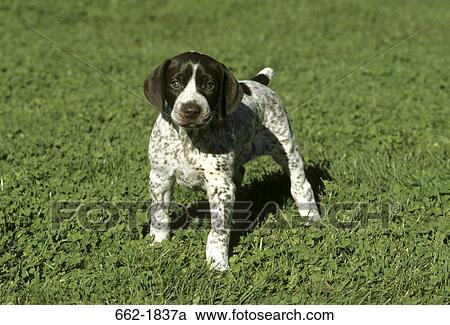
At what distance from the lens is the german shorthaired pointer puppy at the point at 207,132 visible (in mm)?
5859

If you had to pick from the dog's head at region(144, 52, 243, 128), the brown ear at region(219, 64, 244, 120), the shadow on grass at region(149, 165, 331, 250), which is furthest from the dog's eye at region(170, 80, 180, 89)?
the shadow on grass at region(149, 165, 331, 250)

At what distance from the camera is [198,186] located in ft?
21.4

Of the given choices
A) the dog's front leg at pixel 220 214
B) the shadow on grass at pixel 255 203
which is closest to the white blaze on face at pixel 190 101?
the dog's front leg at pixel 220 214

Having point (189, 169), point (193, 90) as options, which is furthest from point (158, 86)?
point (189, 169)

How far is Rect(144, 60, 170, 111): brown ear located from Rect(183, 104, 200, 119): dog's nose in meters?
0.40

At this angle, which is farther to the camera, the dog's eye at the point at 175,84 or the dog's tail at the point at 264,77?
the dog's tail at the point at 264,77

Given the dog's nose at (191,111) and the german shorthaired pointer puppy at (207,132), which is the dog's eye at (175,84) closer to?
the german shorthaired pointer puppy at (207,132)

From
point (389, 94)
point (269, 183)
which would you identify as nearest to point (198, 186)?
point (269, 183)

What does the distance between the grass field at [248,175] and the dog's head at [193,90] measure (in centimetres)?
111

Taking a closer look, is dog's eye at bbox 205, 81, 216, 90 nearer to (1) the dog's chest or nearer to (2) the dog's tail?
(1) the dog's chest

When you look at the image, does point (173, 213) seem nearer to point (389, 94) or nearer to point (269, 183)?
point (269, 183)

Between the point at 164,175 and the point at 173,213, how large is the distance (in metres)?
0.95

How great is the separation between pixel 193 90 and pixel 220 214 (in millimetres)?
1070

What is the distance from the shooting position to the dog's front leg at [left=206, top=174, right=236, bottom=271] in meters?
6.23
